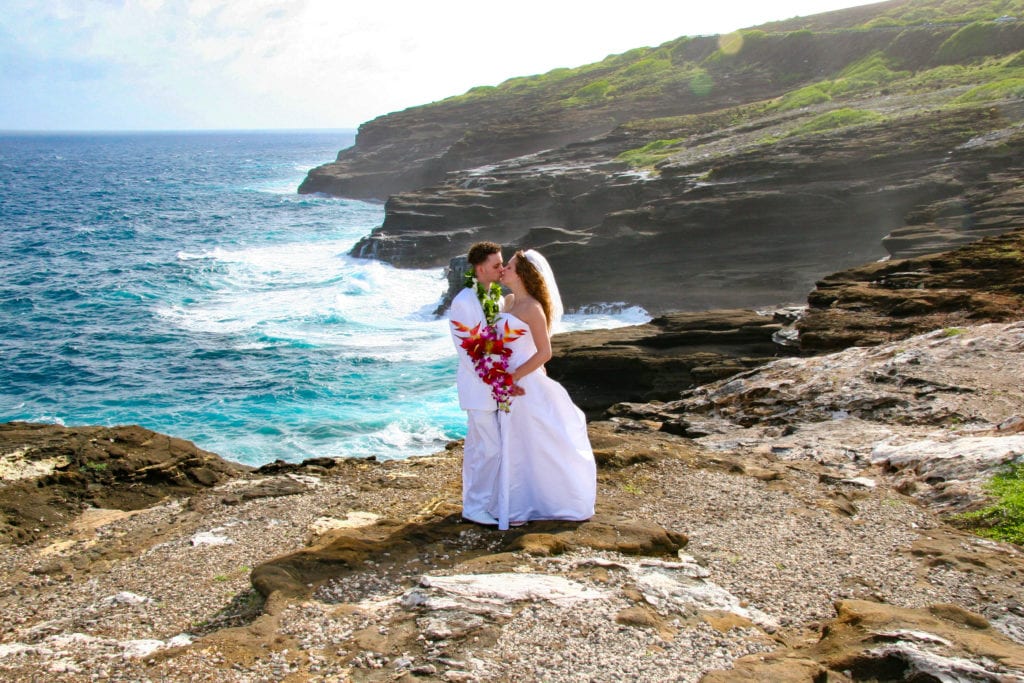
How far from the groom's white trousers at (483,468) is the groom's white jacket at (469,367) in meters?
0.10

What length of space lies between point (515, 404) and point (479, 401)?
35 centimetres

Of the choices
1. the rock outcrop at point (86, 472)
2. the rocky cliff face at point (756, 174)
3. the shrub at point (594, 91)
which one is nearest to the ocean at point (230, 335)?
the rocky cliff face at point (756, 174)

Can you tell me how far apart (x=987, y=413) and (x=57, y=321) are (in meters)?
36.8

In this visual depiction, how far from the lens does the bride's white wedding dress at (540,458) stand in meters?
7.79

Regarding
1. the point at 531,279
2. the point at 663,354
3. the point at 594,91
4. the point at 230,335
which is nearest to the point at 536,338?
the point at 531,279

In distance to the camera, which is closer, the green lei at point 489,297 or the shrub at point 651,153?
the green lei at point 489,297

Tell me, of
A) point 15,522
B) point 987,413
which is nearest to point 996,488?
point 987,413

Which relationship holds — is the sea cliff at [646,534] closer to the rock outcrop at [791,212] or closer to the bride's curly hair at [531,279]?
the bride's curly hair at [531,279]

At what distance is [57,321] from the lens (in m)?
36.5

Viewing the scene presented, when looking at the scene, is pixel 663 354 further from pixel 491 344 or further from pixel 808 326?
pixel 491 344

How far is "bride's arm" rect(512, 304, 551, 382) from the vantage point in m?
7.64

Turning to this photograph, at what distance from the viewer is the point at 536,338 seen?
7695 mm

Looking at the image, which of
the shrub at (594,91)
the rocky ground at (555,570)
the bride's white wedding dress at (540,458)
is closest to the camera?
the rocky ground at (555,570)

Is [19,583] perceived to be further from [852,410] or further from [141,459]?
[852,410]
